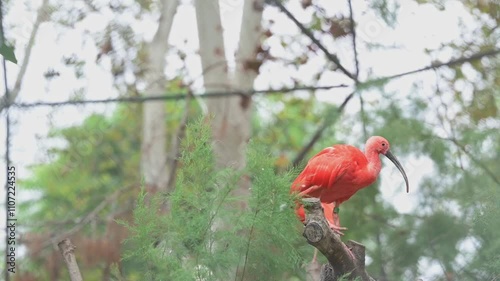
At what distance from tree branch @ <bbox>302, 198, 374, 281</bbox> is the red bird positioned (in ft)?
0.89

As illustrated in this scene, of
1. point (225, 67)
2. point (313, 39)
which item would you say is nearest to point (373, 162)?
point (313, 39)

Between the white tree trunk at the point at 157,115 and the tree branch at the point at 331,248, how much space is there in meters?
4.15

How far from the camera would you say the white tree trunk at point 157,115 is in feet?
22.7

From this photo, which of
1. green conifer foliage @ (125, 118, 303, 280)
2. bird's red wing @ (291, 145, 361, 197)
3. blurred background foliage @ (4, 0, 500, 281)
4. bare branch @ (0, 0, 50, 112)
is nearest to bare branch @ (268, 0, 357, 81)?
blurred background foliage @ (4, 0, 500, 281)

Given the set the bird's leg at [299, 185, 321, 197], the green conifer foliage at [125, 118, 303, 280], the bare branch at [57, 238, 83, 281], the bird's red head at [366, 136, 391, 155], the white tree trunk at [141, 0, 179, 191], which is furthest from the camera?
the white tree trunk at [141, 0, 179, 191]

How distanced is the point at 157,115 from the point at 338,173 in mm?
4390

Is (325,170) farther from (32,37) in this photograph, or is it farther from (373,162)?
(32,37)

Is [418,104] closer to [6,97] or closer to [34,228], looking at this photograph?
[6,97]

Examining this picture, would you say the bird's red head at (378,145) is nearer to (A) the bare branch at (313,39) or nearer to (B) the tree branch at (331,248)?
(B) the tree branch at (331,248)

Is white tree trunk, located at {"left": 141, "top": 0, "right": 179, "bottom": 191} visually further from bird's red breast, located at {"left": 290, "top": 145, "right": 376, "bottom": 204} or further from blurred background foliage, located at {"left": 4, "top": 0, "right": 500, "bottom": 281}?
bird's red breast, located at {"left": 290, "top": 145, "right": 376, "bottom": 204}

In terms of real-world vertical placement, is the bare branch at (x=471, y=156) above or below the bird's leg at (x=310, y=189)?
below

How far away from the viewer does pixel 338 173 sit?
301cm

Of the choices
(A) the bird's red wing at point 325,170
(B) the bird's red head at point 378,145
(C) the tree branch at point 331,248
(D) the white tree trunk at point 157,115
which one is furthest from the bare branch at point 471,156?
(D) the white tree trunk at point 157,115

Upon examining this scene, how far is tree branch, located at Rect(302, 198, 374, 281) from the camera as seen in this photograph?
2.45 metres
